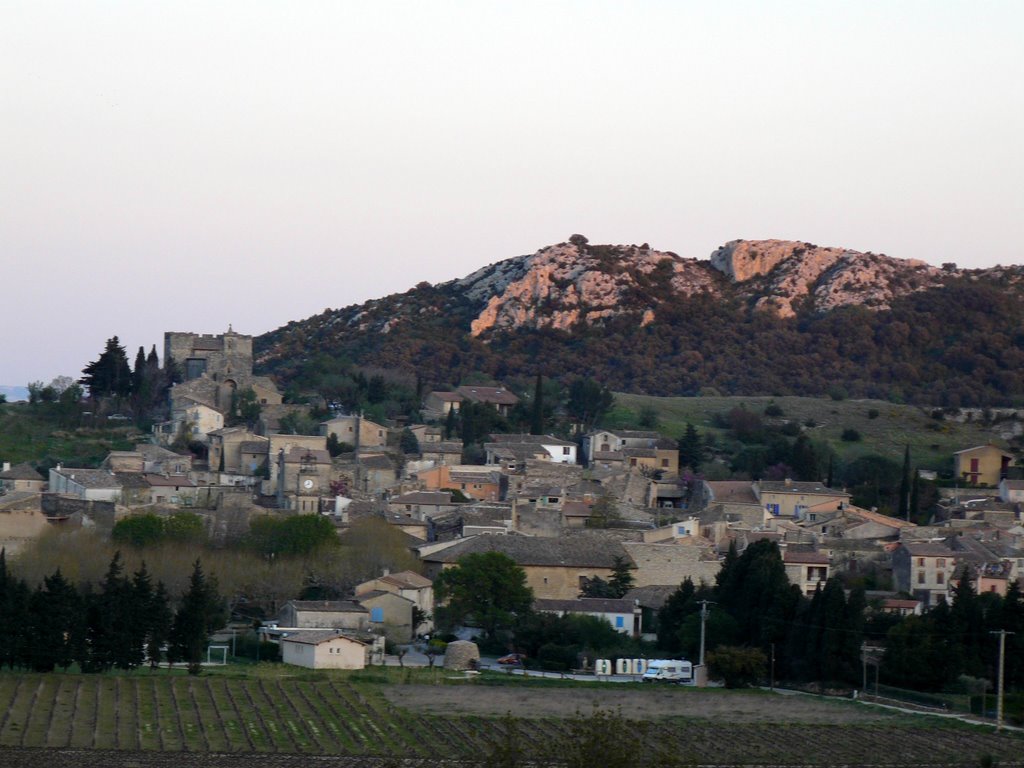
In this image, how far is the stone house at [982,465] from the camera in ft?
273

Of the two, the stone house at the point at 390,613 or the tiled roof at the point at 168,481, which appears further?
the tiled roof at the point at 168,481

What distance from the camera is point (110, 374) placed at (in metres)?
87.1

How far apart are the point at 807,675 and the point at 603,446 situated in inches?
1262

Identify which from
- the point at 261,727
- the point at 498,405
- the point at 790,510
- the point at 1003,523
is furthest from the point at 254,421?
the point at 261,727

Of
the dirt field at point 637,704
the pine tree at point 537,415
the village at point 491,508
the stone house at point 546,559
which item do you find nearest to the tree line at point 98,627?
the village at point 491,508

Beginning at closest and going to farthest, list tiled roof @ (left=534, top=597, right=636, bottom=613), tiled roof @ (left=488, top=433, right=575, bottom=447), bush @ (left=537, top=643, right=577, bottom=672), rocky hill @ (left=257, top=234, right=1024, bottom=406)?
bush @ (left=537, top=643, right=577, bottom=672) → tiled roof @ (left=534, top=597, right=636, bottom=613) → tiled roof @ (left=488, top=433, right=575, bottom=447) → rocky hill @ (left=257, top=234, right=1024, bottom=406)

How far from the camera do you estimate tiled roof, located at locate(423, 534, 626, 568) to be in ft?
213

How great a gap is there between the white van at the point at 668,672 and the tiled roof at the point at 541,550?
32.0 ft

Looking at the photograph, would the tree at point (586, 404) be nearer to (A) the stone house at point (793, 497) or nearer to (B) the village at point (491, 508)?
(B) the village at point (491, 508)

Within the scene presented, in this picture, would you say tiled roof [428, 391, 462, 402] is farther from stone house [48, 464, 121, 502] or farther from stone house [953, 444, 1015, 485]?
stone house [953, 444, 1015, 485]

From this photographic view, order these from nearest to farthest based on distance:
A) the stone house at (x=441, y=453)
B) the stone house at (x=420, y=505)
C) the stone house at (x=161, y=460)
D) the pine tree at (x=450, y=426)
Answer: the stone house at (x=420, y=505)
the stone house at (x=161, y=460)
the stone house at (x=441, y=453)
the pine tree at (x=450, y=426)

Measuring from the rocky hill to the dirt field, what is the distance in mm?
56750

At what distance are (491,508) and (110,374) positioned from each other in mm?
23692

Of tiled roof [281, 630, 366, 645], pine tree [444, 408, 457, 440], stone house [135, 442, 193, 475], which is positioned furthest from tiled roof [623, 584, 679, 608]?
pine tree [444, 408, 457, 440]
